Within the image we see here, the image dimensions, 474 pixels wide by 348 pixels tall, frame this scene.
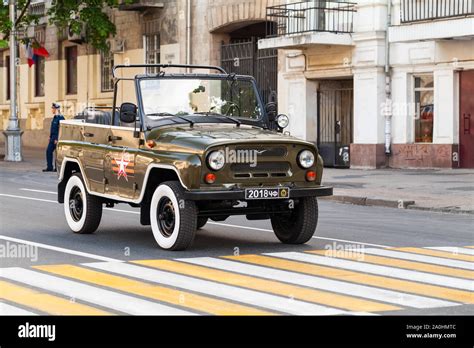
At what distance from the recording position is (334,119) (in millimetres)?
33625

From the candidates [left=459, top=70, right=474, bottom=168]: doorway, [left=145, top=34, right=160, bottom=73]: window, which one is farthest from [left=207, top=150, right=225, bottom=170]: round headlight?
[left=145, top=34, right=160, bottom=73]: window

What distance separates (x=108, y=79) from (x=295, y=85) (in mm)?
11169

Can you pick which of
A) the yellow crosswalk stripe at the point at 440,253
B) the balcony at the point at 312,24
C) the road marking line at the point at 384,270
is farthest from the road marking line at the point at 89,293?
the balcony at the point at 312,24

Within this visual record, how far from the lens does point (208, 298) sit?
9.32m

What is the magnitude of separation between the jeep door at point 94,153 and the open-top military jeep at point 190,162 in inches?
0.5

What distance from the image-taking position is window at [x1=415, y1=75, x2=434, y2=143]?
30.0 meters

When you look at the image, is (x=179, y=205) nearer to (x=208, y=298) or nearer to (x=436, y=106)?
(x=208, y=298)

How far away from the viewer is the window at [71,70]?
45.9 meters

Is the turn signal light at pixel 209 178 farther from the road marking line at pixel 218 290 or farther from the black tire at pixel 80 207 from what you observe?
the black tire at pixel 80 207

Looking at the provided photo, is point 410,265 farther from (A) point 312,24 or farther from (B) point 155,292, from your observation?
(A) point 312,24

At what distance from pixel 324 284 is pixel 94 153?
16.5 ft

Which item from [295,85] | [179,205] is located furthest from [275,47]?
[179,205]

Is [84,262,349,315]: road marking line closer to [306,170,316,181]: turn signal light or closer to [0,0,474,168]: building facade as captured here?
[306,170,316,181]: turn signal light

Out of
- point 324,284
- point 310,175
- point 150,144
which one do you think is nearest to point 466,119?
point 310,175
